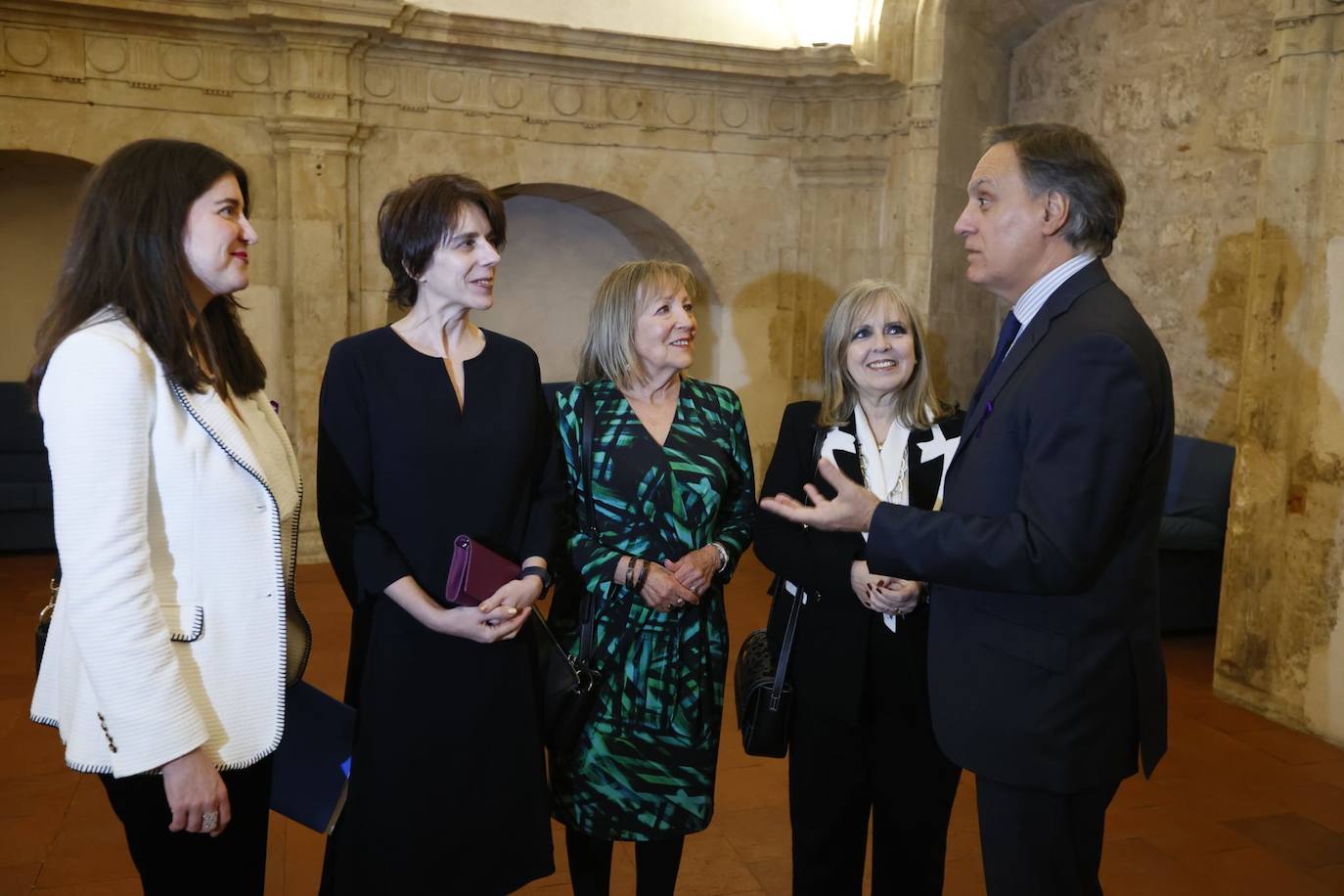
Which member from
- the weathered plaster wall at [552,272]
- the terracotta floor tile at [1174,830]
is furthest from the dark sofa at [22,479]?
the terracotta floor tile at [1174,830]

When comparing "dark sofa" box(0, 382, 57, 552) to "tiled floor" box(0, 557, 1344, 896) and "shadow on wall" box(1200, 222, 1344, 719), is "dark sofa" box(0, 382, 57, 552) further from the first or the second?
"shadow on wall" box(1200, 222, 1344, 719)

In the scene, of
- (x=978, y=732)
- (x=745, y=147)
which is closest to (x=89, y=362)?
(x=978, y=732)

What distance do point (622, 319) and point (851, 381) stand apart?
0.60 metres

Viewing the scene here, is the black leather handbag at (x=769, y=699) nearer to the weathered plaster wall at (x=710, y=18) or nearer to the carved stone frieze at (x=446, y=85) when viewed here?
the carved stone frieze at (x=446, y=85)

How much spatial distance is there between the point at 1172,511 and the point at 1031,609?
4.61 m

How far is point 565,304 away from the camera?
343 inches

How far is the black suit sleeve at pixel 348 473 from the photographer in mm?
2301

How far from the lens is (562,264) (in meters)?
8.65

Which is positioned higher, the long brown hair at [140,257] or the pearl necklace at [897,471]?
the long brown hair at [140,257]

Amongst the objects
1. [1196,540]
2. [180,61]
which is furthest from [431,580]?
[180,61]

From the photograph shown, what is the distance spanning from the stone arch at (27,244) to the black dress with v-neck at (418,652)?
6.43 meters

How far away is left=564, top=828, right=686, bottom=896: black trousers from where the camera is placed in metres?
2.63

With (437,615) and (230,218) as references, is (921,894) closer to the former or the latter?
(437,615)

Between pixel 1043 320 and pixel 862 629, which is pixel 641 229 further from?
pixel 1043 320
